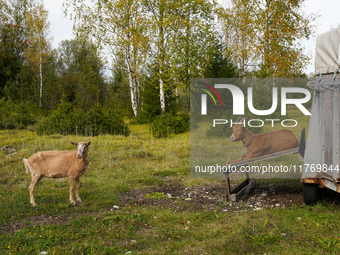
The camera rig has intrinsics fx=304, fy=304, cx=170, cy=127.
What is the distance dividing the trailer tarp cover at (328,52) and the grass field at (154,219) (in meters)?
2.43

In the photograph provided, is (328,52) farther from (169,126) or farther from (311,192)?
(169,126)

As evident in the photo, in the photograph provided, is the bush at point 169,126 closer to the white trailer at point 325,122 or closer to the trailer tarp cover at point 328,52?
the white trailer at point 325,122

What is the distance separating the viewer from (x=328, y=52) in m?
5.09

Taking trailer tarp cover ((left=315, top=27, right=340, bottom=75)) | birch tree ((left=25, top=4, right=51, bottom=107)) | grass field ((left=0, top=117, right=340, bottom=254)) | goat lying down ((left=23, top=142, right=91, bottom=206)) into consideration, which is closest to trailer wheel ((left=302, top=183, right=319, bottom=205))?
grass field ((left=0, top=117, right=340, bottom=254))

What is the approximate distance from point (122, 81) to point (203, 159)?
2719cm

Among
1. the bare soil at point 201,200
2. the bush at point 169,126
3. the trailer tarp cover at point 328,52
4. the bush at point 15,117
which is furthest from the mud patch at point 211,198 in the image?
the bush at point 15,117

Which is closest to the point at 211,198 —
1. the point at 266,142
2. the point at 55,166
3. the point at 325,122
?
the point at 266,142

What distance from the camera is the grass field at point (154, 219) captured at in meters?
4.24

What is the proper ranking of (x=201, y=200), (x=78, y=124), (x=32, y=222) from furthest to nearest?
(x=78, y=124) → (x=201, y=200) → (x=32, y=222)

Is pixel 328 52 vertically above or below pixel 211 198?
above

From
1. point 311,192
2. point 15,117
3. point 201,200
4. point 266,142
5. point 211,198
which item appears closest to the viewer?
point 311,192

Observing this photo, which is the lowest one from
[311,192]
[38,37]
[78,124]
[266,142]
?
[311,192]

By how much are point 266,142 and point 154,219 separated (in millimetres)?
3318

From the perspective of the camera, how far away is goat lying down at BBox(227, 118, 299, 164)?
6902mm
